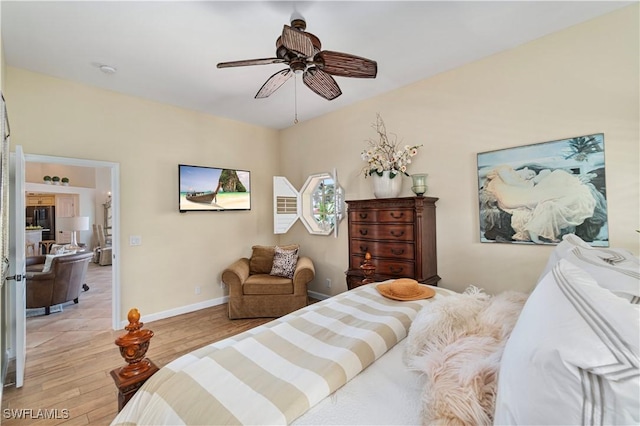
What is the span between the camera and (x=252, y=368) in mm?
1050

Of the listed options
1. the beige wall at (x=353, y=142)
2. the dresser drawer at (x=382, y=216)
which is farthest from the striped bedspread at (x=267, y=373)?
the beige wall at (x=353, y=142)

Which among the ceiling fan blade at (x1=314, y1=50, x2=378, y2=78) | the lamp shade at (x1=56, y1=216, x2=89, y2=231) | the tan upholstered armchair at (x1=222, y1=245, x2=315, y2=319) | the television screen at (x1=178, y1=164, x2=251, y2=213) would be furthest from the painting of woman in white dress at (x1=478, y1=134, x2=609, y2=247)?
the lamp shade at (x1=56, y1=216, x2=89, y2=231)

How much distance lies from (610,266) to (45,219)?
11608mm

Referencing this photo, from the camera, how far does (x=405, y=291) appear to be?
1859mm

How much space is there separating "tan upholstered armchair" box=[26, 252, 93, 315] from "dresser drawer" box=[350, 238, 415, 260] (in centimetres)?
404

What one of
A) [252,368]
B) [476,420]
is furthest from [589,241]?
[252,368]

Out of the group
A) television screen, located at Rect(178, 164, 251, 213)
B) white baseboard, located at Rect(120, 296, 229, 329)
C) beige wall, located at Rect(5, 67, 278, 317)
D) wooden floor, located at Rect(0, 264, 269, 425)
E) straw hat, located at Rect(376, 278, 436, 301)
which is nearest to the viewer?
straw hat, located at Rect(376, 278, 436, 301)

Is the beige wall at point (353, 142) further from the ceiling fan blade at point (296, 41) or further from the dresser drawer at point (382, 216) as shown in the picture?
the ceiling fan blade at point (296, 41)

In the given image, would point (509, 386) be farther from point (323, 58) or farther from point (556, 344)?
point (323, 58)

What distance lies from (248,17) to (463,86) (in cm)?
217

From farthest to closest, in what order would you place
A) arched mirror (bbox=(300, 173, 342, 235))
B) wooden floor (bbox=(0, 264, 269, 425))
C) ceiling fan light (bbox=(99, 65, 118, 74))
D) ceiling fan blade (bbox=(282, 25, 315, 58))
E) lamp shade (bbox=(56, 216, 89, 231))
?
lamp shade (bbox=(56, 216, 89, 231))
arched mirror (bbox=(300, 173, 342, 235))
ceiling fan light (bbox=(99, 65, 118, 74))
wooden floor (bbox=(0, 264, 269, 425))
ceiling fan blade (bbox=(282, 25, 315, 58))

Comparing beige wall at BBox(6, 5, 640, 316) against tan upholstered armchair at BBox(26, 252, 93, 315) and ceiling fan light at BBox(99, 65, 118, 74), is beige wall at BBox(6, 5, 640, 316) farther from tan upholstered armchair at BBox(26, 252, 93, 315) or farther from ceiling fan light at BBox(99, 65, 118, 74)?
tan upholstered armchair at BBox(26, 252, 93, 315)

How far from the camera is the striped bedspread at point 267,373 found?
87 cm

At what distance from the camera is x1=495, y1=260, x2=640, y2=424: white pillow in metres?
0.50
